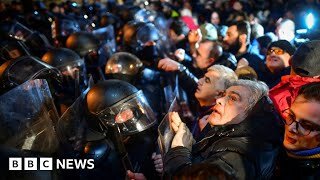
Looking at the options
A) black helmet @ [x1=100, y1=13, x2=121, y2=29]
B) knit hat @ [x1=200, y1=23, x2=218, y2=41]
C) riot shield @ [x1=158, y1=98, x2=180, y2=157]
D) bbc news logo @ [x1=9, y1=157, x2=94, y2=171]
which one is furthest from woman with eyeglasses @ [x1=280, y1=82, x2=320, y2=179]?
black helmet @ [x1=100, y1=13, x2=121, y2=29]

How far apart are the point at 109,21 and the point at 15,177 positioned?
6.77m

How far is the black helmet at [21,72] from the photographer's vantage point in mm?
3049

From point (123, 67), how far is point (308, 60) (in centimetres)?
211

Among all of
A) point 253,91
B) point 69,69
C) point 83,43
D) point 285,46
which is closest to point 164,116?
point 253,91

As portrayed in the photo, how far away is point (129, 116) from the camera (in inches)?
105

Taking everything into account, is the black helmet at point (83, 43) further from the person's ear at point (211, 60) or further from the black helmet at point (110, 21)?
the black helmet at point (110, 21)

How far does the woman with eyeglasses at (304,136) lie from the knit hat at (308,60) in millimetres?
764

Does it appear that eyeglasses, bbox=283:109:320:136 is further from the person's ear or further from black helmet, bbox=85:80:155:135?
the person's ear

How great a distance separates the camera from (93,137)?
2.60 meters

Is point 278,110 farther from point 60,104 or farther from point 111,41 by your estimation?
point 111,41

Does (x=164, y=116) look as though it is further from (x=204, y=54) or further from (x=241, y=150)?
(x=204, y=54)

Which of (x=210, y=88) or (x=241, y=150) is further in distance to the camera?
(x=210, y=88)

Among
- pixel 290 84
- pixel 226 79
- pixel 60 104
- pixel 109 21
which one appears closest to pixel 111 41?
pixel 109 21

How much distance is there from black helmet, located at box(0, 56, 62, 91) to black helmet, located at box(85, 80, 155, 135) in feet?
2.14
